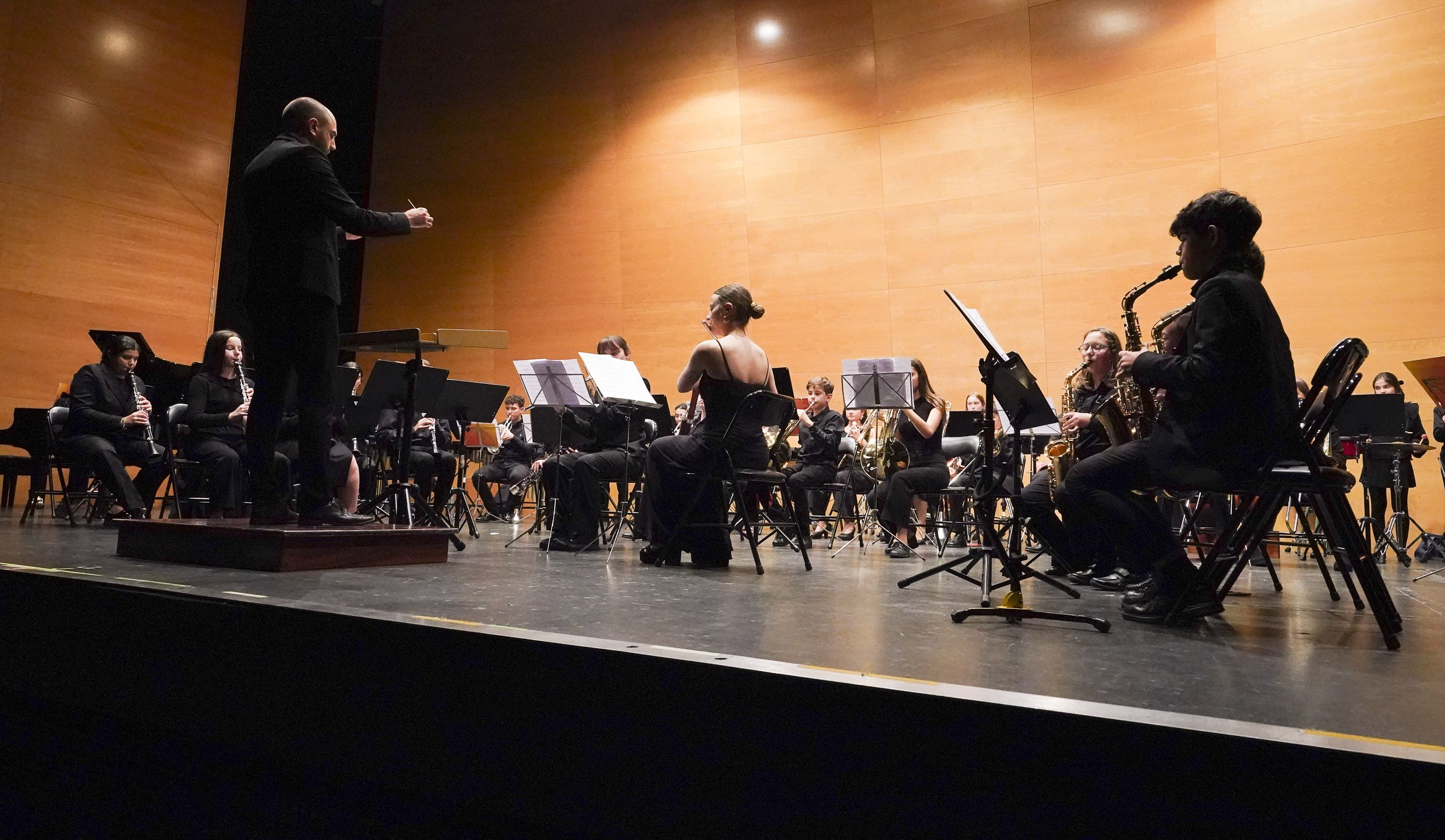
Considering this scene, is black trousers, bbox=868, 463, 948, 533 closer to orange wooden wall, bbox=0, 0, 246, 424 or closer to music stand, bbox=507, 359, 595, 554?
music stand, bbox=507, 359, 595, 554

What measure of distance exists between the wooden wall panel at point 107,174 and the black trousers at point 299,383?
665 cm

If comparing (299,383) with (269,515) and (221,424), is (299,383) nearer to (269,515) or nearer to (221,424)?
(269,515)

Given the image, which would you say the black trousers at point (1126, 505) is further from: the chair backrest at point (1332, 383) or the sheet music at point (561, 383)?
the sheet music at point (561, 383)

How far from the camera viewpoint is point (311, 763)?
197 cm

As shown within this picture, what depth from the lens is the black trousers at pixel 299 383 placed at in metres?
3.32

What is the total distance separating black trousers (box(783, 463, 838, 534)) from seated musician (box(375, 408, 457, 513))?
2536 millimetres

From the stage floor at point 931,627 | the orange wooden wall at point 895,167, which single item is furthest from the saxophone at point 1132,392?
the orange wooden wall at point 895,167

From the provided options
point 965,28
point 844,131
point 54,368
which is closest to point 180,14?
point 54,368

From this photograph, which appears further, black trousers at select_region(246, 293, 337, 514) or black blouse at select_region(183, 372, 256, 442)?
black blouse at select_region(183, 372, 256, 442)

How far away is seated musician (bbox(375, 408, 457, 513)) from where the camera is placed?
6957 mm

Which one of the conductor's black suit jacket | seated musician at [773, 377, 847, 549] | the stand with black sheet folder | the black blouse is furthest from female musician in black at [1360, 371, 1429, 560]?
the black blouse

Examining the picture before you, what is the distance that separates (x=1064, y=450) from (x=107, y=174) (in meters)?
9.04

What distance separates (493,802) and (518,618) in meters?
0.67

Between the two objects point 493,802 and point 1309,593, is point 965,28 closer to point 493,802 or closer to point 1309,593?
point 1309,593
